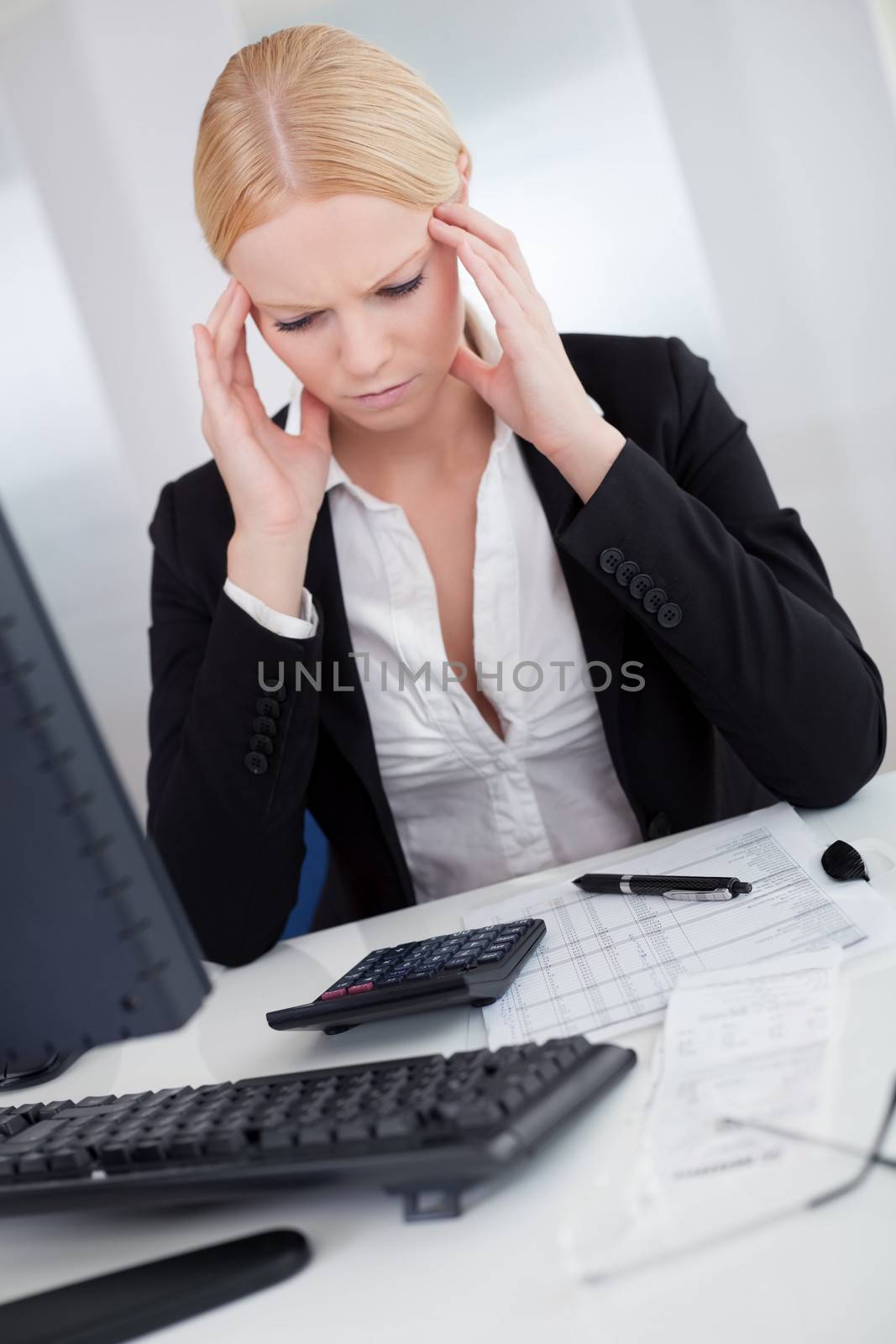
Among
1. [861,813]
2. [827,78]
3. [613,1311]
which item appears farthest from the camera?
[827,78]

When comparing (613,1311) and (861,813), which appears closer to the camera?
(613,1311)

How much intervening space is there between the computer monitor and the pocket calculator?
29 cm

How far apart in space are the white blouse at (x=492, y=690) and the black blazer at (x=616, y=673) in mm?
41

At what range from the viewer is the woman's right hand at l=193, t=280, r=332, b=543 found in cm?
134

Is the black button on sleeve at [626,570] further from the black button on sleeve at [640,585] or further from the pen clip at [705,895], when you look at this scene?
the pen clip at [705,895]

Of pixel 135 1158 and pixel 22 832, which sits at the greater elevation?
pixel 22 832

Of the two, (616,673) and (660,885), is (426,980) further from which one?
(616,673)

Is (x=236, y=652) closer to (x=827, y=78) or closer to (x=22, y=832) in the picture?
(x=22, y=832)

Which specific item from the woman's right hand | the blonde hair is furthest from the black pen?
the blonde hair

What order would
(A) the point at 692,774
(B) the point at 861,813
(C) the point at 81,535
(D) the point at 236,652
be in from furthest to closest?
1. (C) the point at 81,535
2. (A) the point at 692,774
3. (D) the point at 236,652
4. (B) the point at 861,813

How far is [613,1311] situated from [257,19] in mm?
2515

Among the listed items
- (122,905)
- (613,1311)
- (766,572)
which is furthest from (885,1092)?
(766,572)

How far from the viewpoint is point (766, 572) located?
1.18m

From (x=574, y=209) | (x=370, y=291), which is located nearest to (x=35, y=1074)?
(x=370, y=291)
